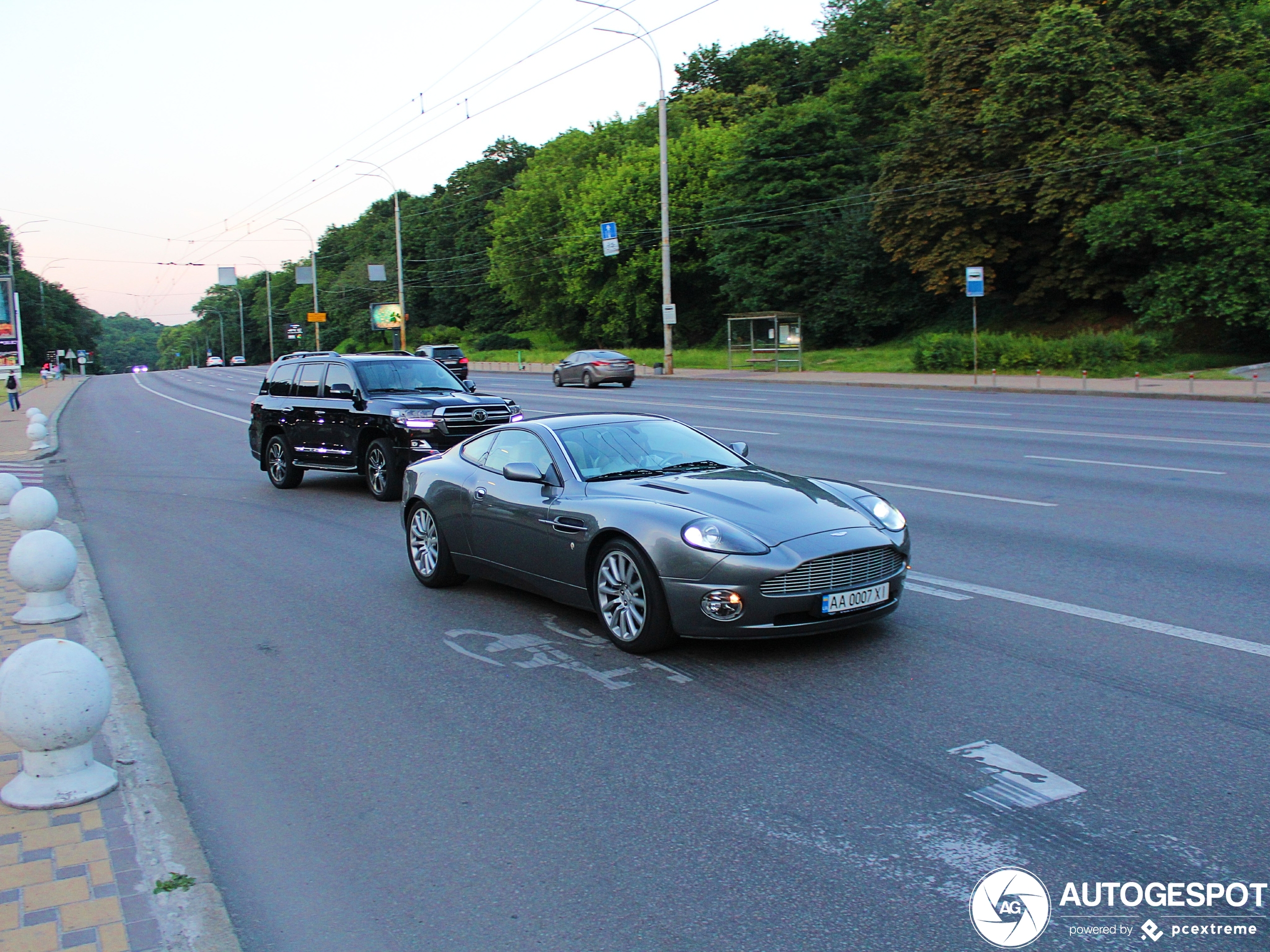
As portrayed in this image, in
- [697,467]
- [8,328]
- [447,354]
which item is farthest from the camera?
[447,354]

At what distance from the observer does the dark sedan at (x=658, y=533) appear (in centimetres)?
593

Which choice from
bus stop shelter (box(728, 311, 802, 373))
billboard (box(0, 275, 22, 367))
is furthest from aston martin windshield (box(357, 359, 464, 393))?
billboard (box(0, 275, 22, 367))

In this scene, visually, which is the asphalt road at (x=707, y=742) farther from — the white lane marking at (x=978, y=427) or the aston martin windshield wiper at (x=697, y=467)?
the white lane marking at (x=978, y=427)

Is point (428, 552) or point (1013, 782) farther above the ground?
point (428, 552)

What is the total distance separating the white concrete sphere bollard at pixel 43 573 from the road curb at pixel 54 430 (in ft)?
50.5

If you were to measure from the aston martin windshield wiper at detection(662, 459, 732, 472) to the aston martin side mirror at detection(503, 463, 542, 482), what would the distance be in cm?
83

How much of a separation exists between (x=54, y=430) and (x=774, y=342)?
88.0ft

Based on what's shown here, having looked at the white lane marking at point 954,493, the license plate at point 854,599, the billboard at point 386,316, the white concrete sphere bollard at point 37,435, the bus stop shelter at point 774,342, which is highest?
the billboard at point 386,316

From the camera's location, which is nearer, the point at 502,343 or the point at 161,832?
the point at 161,832

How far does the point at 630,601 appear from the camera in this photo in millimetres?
6305

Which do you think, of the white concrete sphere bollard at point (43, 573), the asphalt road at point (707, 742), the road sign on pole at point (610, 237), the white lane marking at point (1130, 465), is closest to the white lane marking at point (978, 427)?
the white lane marking at point (1130, 465)

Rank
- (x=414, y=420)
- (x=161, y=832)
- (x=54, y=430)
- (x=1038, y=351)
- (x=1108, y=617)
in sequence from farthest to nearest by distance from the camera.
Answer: (x=1038, y=351), (x=54, y=430), (x=414, y=420), (x=1108, y=617), (x=161, y=832)

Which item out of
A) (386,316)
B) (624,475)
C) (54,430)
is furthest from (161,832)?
(386,316)

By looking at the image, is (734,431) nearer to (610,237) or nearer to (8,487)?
(8,487)
